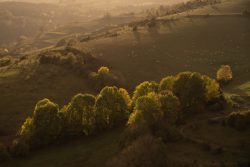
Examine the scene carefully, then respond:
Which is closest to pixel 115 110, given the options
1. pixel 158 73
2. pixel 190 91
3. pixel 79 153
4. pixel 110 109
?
pixel 110 109

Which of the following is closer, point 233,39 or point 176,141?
point 176,141

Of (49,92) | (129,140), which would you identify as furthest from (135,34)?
(129,140)

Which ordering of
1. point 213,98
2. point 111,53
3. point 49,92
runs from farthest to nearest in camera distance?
1. point 111,53
2. point 49,92
3. point 213,98

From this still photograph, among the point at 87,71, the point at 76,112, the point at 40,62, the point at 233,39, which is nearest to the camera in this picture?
the point at 76,112

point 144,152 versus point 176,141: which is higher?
point 144,152

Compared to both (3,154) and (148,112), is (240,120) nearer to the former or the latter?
(148,112)

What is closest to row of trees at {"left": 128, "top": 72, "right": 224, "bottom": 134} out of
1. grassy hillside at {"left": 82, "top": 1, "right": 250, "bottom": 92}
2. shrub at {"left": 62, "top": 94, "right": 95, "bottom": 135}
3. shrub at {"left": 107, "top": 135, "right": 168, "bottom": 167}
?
shrub at {"left": 62, "top": 94, "right": 95, "bottom": 135}

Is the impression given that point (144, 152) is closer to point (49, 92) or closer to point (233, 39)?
point (49, 92)
